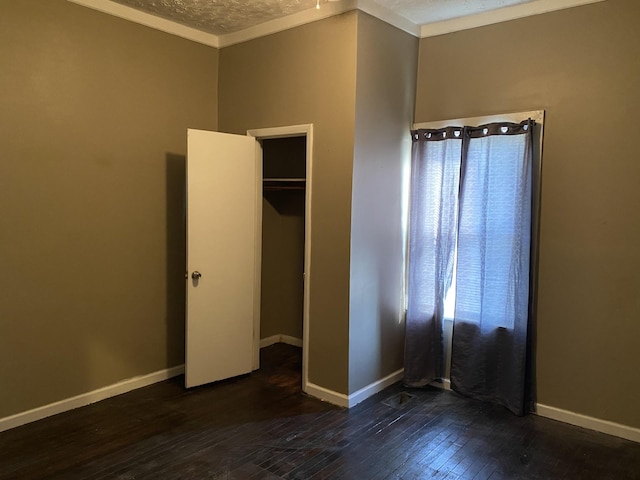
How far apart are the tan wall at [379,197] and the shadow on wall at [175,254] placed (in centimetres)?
147

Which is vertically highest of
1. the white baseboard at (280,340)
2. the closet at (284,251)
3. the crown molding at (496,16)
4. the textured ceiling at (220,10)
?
the textured ceiling at (220,10)

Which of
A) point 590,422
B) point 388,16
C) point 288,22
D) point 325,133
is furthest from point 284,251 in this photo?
point 590,422

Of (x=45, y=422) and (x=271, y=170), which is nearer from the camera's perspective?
(x=45, y=422)

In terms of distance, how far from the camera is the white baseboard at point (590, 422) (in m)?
3.12

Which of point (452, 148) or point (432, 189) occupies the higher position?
point (452, 148)

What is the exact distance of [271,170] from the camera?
4.74m

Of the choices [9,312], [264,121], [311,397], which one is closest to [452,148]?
[264,121]

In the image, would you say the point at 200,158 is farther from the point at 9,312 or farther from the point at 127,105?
the point at 9,312

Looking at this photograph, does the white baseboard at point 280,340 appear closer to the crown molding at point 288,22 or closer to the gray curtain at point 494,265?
the gray curtain at point 494,265

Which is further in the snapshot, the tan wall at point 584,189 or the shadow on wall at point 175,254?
the shadow on wall at point 175,254

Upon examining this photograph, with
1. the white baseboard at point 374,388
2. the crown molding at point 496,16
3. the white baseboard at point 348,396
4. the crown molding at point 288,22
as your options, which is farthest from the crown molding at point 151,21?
the white baseboard at point 374,388

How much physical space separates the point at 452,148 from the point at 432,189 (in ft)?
1.10

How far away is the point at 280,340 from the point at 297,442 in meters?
2.05

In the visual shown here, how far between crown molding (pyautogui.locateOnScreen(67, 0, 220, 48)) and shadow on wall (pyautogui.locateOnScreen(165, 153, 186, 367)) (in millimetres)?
959
